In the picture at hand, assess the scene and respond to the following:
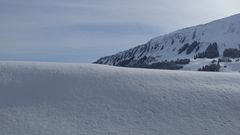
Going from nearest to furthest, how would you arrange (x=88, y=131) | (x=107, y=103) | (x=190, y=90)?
(x=88, y=131)
(x=107, y=103)
(x=190, y=90)

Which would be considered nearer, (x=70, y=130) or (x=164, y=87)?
(x=70, y=130)

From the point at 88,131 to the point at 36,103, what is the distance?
3.00m

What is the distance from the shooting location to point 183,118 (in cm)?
1575

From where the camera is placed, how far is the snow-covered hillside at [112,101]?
14648 millimetres

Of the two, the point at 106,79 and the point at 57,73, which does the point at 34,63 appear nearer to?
the point at 57,73

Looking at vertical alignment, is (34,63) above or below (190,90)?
above

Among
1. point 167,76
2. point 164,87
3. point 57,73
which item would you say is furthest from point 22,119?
point 167,76

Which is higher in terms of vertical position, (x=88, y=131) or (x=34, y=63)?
(x=34, y=63)

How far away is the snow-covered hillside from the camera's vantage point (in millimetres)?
14648

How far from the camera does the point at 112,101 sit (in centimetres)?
1698

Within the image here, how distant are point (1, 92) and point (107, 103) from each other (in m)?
4.12

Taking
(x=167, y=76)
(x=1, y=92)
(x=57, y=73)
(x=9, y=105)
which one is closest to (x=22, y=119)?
(x=9, y=105)

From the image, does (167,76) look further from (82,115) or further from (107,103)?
(82,115)

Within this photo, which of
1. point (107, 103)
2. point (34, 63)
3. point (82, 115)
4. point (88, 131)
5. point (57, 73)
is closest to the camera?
point (88, 131)
